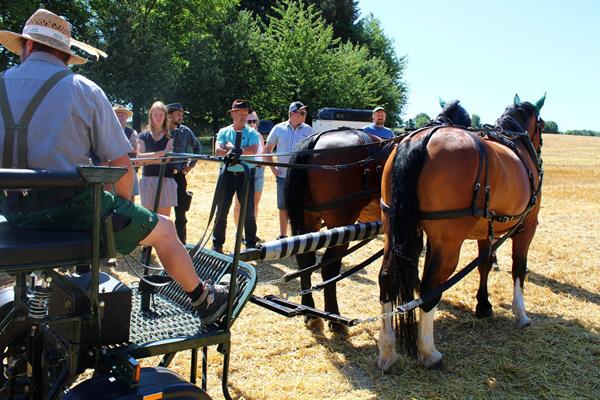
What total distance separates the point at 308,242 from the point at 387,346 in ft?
3.13

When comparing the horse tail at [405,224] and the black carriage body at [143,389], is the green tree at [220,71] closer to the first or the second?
the horse tail at [405,224]

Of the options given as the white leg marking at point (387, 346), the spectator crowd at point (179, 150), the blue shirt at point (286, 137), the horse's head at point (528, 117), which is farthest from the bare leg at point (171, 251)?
the blue shirt at point (286, 137)

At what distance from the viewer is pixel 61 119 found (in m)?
2.08

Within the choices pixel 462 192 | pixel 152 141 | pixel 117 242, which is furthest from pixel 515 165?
pixel 152 141

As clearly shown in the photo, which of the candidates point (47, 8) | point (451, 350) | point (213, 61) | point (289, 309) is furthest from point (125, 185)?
point (213, 61)

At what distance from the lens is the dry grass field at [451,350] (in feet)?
10.7

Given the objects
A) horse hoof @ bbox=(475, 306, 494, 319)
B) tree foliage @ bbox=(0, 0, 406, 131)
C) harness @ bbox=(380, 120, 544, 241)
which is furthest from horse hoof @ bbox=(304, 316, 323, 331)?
tree foliage @ bbox=(0, 0, 406, 131)

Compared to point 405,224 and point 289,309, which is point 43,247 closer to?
point 289,309

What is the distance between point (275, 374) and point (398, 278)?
3.58 feet

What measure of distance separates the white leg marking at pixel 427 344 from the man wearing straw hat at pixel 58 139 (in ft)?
6.59

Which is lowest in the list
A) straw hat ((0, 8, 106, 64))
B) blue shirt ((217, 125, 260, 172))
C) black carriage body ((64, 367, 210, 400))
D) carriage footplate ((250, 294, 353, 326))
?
carriage footplate ((250, 294, 353, 326))

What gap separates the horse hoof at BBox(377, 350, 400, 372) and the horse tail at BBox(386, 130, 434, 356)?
10.2 inches

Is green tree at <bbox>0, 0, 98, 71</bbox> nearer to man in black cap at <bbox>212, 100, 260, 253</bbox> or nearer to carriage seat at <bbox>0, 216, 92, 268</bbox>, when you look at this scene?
man in black cap at <bbox>212, 100, 260, 253</bbox>

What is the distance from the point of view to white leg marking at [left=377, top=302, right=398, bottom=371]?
349 cm
